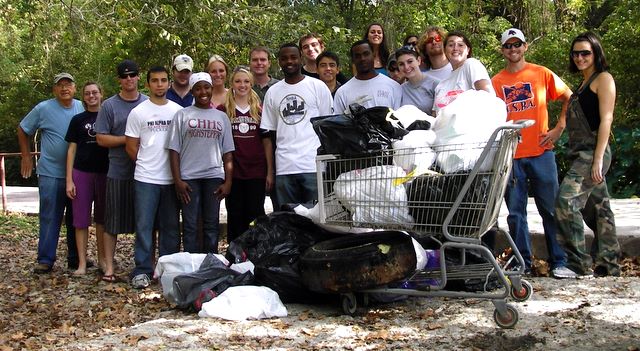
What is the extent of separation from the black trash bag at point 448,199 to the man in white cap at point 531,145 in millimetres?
1554

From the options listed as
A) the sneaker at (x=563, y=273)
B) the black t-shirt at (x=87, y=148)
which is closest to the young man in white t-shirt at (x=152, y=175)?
→ the black t-shirt at (x=87, y=148)

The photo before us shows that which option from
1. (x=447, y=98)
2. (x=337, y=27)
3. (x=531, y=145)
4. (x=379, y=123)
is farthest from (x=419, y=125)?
(x=337, y=27)

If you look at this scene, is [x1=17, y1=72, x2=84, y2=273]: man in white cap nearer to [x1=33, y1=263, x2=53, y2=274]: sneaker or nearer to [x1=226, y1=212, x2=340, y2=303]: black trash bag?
[x1=33, y1=263, x2=53, y2=274]: sneaker

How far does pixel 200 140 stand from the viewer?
22.3 feet

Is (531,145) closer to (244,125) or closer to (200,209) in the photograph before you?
(244,125)

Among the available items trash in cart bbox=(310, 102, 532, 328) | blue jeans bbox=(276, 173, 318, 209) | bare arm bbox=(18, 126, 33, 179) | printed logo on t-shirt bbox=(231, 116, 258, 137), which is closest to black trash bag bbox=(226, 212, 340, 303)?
trash in cart bbox=(310, 102, 532, 328)

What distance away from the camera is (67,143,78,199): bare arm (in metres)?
7.41

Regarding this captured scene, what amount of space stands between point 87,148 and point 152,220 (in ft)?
3.49

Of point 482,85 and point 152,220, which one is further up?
point 482,85

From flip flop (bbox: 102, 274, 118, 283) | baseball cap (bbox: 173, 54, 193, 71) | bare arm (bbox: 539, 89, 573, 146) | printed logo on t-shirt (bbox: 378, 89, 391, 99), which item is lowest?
flip flop (bbox: 102, 274, 118, 283)

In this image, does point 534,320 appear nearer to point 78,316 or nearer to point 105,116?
point 78,316

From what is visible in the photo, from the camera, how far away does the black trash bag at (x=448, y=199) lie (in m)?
4.97

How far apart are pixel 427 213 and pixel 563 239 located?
5.94ft

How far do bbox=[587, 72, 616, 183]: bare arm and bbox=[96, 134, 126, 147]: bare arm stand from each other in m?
4.00
